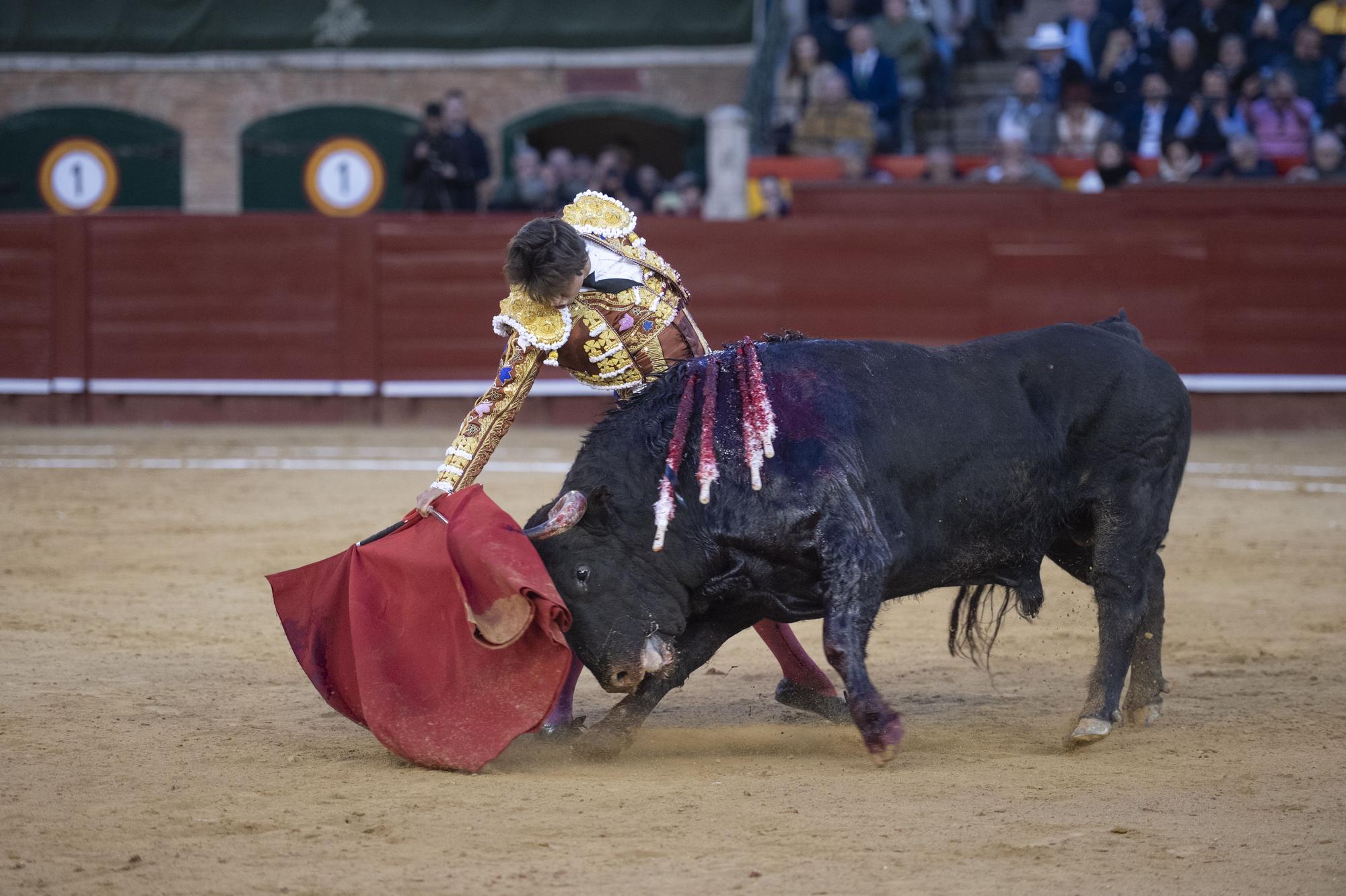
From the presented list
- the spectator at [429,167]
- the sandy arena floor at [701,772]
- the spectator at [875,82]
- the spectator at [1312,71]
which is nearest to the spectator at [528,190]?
the spectator at [429,167]

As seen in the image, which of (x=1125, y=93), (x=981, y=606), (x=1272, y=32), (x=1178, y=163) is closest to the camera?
(x=981, y=606)

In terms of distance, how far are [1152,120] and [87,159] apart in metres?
8.73

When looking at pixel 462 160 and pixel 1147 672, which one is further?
pixel 462 160

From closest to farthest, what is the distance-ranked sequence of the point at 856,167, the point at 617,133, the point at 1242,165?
1. the point at 1242,165
2. the point at 856,167
3. the point at 617,133

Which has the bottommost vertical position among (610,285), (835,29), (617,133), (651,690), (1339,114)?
(651,690)

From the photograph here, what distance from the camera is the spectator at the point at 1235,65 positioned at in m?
9.87

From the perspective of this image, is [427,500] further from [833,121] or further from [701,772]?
[833,121]

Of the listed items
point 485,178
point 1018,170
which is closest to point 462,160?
point 485,178

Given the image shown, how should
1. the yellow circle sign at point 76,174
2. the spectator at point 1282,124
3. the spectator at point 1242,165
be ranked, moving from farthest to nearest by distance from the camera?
the yellow circle sign at point 76,174
the spectator at point 1282,124
the spectator at point 1242,165

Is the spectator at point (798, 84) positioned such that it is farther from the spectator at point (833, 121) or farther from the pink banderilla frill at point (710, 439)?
the pink banderilla frill at point (710, 439)

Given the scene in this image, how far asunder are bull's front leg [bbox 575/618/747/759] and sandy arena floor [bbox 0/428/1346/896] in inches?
1.8

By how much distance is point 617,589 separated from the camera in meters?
3.21

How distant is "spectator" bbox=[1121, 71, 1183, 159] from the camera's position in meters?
9.79

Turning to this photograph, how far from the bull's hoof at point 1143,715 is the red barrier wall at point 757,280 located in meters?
6.34
